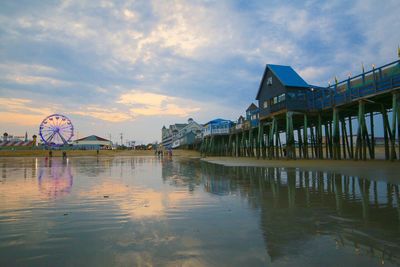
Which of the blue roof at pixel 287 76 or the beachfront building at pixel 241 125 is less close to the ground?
the blue roof at pixel 287 76

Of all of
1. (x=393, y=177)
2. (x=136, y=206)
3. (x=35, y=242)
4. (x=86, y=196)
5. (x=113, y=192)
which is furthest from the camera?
(x=393, y=177)

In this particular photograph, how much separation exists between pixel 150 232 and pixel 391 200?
629 cm

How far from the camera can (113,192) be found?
1020cm

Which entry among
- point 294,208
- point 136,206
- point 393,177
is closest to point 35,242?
point 136,206

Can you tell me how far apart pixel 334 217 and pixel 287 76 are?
2933 centimetres

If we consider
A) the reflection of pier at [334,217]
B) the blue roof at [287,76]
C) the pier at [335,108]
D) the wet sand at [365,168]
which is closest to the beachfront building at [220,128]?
the pier at [335,108]

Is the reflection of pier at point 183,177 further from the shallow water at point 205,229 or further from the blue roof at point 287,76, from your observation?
the blue roof at point 287,76

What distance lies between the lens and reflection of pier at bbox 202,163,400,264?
419 centimetres

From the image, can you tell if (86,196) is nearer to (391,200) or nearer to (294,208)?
(294,208)

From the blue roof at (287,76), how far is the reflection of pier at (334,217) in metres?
22.9

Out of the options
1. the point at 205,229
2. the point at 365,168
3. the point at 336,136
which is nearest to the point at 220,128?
the point at 336,136

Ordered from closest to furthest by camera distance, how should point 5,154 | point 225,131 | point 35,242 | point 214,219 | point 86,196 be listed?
1. point 35,242
2. point 214,219
3. point 86,196
4. point 225,131
5. point 5,154

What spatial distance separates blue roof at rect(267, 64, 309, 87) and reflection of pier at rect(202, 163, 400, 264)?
2287 centimetres

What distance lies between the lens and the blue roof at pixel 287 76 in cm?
3142
